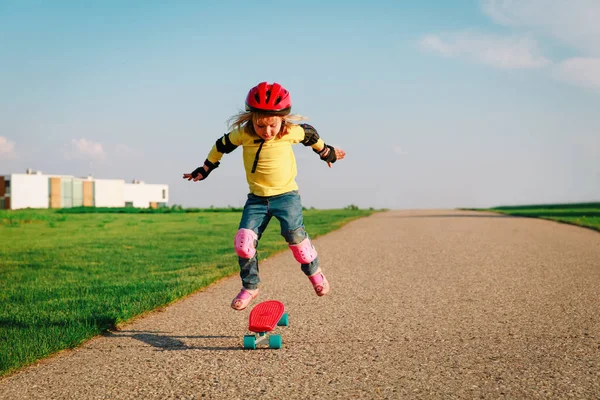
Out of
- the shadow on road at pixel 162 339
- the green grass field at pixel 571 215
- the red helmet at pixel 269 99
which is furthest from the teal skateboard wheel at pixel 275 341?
the green grass field at pixel 571 215

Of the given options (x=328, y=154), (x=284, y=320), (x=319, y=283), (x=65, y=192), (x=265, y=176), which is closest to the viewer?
(x=265, y=176)

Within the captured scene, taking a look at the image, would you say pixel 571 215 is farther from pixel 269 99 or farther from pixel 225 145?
pixel 269 99

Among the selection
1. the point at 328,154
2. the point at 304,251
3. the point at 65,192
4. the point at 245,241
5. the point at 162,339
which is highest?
the point at 65,192

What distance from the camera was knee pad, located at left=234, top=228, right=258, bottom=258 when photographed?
5094 millimetres

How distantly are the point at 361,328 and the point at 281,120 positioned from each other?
2117mm

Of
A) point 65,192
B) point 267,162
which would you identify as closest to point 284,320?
point 267,162

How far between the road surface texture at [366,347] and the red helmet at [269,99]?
202 centimetres

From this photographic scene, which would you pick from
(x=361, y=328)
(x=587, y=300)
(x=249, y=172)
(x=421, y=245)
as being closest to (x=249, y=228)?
(x=249, y=172)

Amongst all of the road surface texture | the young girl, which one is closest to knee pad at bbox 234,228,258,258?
the young girl

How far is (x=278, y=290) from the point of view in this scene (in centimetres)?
803

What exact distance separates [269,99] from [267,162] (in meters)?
0.58

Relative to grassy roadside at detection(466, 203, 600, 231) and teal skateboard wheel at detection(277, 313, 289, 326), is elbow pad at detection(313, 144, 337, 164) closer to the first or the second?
teal skateboard wheel at detection(277, 313, 289, 326)

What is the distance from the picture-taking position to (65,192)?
3450 inches

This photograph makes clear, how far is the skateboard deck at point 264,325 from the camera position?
4887 millimetres
